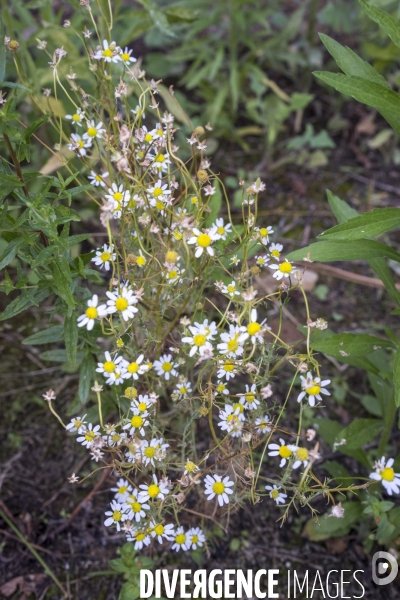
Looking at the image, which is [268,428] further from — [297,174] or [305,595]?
[297,174]

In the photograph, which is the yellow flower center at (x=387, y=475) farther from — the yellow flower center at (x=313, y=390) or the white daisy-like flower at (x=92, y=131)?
the white daisy-like flower at (x=92, y=131)

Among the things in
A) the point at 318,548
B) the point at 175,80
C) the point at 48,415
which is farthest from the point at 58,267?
the point at 175,80

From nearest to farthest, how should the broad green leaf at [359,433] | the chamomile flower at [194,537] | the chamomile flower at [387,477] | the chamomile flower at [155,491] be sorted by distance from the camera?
the chamomile flower at [387,477] → the chamomile flower at [155,491] → the chamomile flower at [194,537] → the broad green leaf at [359,433]

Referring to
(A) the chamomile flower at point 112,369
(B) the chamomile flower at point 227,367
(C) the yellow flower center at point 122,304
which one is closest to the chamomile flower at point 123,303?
(C) the yellow flower center at point 122,304

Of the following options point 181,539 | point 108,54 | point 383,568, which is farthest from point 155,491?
point 108,54

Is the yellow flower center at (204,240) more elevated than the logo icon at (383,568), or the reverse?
the yellow flower center at (204,240)

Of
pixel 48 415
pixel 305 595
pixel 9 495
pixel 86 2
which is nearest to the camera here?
pixel 86 2

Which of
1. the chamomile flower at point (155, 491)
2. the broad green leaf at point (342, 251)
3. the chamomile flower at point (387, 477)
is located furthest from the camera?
the broad green leaf at point (342, 251)
